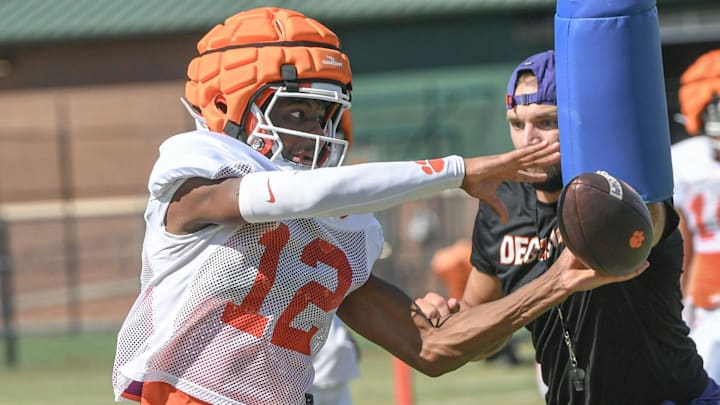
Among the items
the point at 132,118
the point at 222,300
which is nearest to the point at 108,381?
the point at 132,118

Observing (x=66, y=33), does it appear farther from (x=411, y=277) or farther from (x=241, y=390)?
(x=241, y=390)

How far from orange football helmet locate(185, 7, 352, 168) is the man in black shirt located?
0.77 m

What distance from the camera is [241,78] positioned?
3.54 m

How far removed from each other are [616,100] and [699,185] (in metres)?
3.27

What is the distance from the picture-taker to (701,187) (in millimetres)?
6367

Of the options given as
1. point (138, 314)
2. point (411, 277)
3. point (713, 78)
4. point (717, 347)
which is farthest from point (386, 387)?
point (138, 314)

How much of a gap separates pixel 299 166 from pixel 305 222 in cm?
16

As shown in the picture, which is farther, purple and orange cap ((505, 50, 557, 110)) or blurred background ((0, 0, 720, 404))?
blurred background ((0, 0, 720, 404))

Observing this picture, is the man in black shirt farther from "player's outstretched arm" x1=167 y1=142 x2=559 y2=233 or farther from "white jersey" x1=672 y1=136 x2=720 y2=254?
"white jersey" x1=672 y1=136 x2=720 y2=254

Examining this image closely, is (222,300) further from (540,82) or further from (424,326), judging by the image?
(540,82)

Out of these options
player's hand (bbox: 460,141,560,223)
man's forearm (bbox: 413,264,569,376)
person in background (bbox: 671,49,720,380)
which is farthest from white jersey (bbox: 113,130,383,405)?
person in background (bbox: 671,49,720,380)

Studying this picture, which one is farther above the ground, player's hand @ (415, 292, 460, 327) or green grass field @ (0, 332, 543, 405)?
player's hand @ (415, 292, 460, 327)

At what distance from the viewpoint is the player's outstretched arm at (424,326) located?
361cm

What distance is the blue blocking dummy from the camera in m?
3.28
